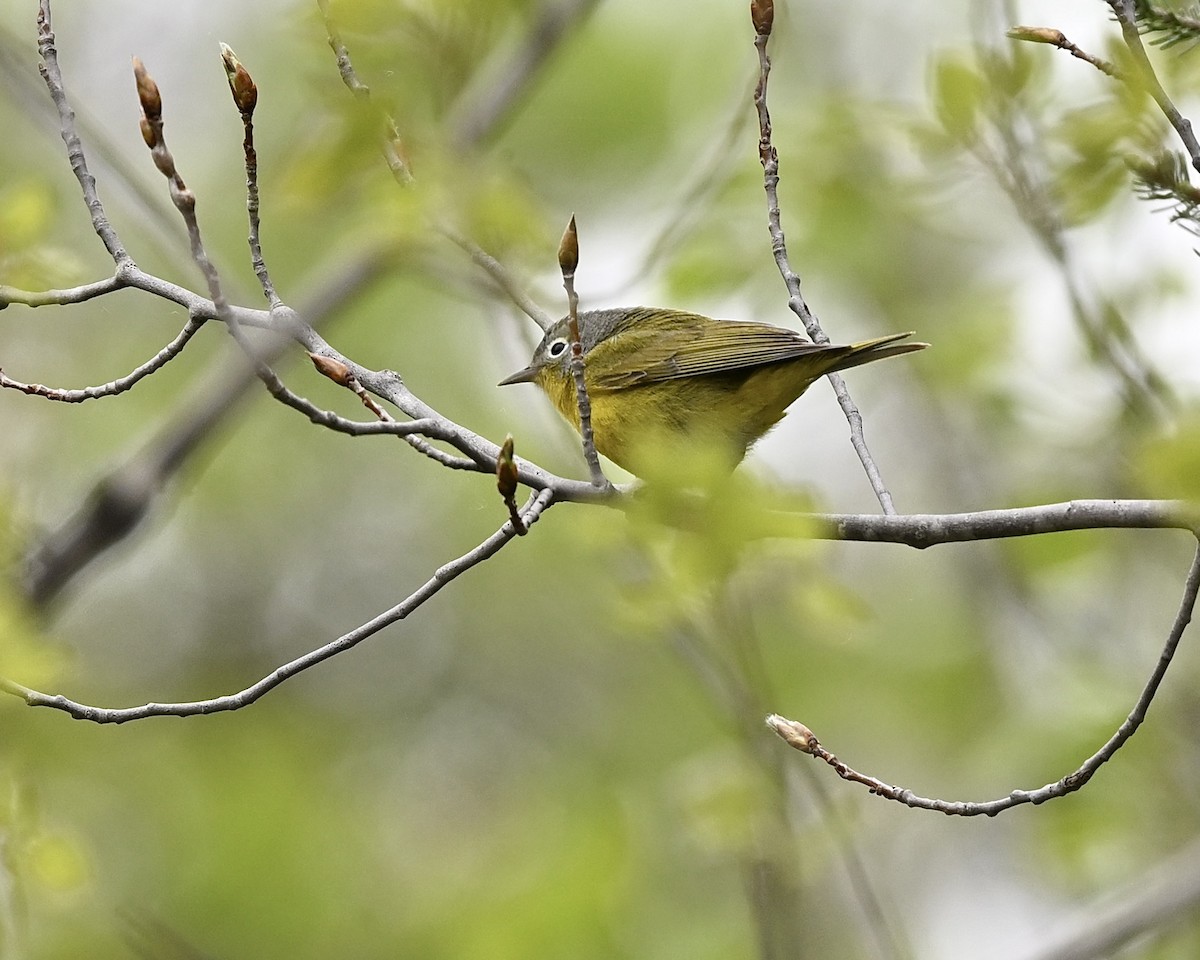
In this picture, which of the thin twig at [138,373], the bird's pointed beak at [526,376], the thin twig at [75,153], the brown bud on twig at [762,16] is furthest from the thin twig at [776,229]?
the thin twig at [75,153]

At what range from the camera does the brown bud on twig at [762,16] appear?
12.3 ft

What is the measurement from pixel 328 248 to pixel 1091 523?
755 centimetres

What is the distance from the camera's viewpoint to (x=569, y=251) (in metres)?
3.00

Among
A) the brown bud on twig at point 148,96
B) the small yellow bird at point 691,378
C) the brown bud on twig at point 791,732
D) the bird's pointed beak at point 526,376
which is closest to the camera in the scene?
the brown bud on twig at point 148,96

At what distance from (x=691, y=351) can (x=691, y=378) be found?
6.5 inches

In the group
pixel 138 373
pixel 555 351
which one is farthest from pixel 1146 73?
pixel 555 351

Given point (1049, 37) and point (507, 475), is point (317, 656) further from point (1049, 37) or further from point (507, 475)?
point (1049, 37)

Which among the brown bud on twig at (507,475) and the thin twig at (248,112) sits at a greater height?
the thin twig at (248,112)

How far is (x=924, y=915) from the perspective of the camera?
9.66 m

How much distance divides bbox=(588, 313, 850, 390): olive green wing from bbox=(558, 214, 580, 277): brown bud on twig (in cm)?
172

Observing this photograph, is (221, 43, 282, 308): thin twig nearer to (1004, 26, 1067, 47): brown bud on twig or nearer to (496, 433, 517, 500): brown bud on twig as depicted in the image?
(496, 433, 517, 500): brown bud on twig

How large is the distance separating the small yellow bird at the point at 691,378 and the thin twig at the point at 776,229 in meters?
0.14

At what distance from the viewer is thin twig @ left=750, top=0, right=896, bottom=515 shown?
12.3 feet

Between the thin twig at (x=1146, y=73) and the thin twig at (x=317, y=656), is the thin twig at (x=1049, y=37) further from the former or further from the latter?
the thin twig at (x=317, y=656)
